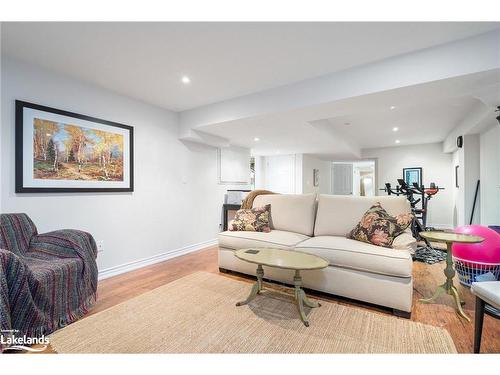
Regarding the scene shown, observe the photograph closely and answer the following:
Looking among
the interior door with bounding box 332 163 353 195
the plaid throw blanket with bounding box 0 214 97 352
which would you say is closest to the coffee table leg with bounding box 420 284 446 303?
the plaid throw blanket with bounding box 0 214 97 352

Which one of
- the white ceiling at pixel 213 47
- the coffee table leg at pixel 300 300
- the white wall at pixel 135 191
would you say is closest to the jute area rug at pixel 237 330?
the coffee table leg at pixel 300 300

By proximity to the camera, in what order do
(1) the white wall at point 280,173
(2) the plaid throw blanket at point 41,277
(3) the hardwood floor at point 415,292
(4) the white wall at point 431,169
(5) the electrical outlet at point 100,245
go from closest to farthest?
1. (2) the plaid throw blanket at point 41,277
2. (3) the hardwood floor at point 415,292
3. (5) the electrical outlet at point 100,245
4. (4) the white wall at point 431,169
5. (1) the white wall at point 280,173

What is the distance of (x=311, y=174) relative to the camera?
7.42 m

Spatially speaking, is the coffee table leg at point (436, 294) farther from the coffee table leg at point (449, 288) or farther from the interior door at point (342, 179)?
the interior door at point (342, 179)

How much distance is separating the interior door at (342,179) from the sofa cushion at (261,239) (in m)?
6.75

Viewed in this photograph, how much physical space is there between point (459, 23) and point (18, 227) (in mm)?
3717

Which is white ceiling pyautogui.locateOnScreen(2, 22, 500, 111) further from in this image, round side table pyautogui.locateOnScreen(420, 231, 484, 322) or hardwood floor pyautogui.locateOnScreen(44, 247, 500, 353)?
hardwood floor pyautogui.locateOnScreen(44, 247, 500, 353)

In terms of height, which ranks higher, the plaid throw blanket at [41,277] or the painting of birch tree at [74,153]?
the painting of birch tree at [74,153]

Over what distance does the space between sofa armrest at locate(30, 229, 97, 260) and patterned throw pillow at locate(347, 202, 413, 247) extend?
2.54 metres

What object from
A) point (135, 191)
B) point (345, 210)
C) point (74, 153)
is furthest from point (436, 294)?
point (74, 153)

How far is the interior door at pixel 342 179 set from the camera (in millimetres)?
9211

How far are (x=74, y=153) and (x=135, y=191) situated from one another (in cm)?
84

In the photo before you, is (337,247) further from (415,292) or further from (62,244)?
(62,244)
